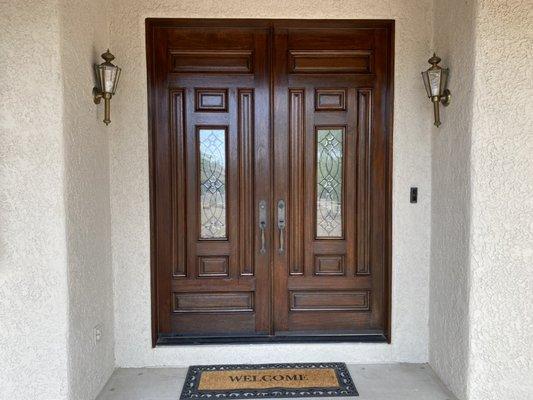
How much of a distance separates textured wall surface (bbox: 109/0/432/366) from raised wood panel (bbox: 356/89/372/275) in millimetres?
189

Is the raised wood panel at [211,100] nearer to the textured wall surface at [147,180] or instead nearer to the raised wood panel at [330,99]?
the textured wall surface at [147,180]

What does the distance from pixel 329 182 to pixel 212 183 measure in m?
0.82

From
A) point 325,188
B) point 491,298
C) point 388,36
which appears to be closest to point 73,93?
point 325,188

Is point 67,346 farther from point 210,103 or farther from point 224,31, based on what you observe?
point 224,31

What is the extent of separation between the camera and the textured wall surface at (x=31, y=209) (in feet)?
7.70

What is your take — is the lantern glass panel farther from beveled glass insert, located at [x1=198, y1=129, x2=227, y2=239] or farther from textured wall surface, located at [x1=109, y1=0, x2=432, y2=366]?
beveled glass insert, located at [x1=198, y1=129, x2=227, y2=239]

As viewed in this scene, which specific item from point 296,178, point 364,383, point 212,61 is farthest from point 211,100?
point 364,383

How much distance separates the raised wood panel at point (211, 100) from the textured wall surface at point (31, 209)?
1.05 meters

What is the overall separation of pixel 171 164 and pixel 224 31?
98cm

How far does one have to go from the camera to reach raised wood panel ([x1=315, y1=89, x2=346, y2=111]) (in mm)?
3262

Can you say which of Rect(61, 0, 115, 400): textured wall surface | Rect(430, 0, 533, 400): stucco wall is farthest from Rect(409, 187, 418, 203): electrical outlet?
Rect(61, 0, 115, 400): textured wall surface

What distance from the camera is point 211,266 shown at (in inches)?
130

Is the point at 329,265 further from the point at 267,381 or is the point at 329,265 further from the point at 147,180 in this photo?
the point at 147,180

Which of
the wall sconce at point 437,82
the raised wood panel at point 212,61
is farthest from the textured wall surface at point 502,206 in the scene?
the raised wood panel at point 212,61
